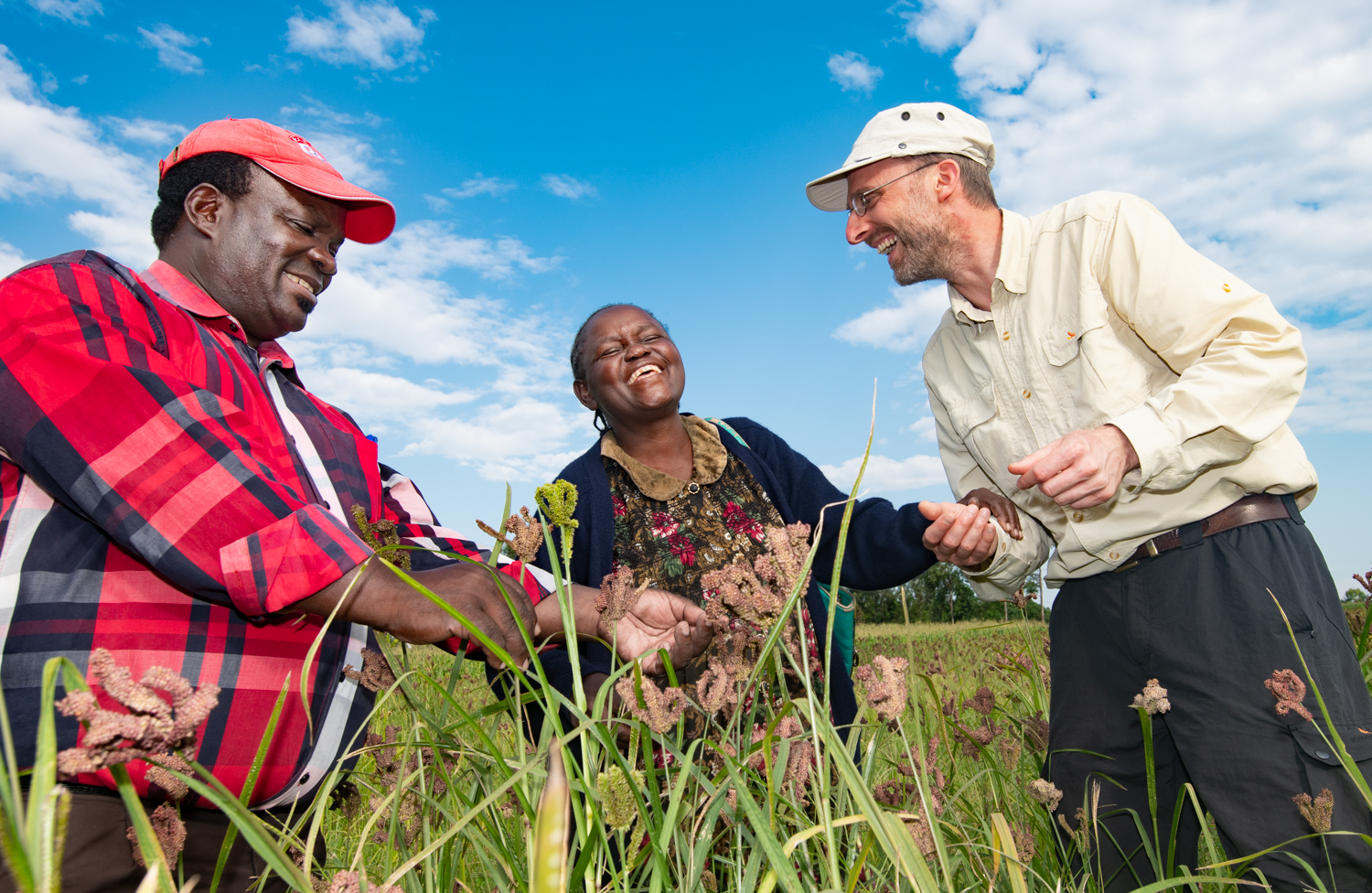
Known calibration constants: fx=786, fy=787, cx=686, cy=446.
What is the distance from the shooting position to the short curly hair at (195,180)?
2.48 metres

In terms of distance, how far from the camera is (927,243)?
10.8 feet

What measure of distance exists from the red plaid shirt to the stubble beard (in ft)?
7.29

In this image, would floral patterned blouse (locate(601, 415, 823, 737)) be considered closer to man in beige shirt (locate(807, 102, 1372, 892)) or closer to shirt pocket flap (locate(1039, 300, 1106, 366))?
man in beige shirt (locate(807, 102, 1372, 892))

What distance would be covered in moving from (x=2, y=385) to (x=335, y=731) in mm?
1042

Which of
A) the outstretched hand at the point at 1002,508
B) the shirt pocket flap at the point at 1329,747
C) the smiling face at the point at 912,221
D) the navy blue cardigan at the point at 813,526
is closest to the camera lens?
the shirt pocket flap at the point at 1329,747

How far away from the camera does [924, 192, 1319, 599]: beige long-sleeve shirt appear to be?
243 cm

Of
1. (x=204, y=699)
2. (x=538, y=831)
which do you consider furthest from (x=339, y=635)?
(x=538, y=831)

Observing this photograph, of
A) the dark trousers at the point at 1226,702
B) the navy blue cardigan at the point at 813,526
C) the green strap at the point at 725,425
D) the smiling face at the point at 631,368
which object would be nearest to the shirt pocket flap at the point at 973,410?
the navy blue cardigan at the point at 813,526

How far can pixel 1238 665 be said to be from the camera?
2.53 m

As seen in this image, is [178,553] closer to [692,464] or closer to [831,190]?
[692,464]

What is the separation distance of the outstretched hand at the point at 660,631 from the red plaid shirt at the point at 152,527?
27 cm

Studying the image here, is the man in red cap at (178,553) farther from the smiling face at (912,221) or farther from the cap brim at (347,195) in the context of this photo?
the smiling face at (912,221)

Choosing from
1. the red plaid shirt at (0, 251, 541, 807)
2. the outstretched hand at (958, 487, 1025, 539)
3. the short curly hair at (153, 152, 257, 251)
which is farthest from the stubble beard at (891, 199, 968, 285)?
the short curly hair at (153, 152, 257, 251)

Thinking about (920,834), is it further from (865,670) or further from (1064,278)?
(1064,278)
